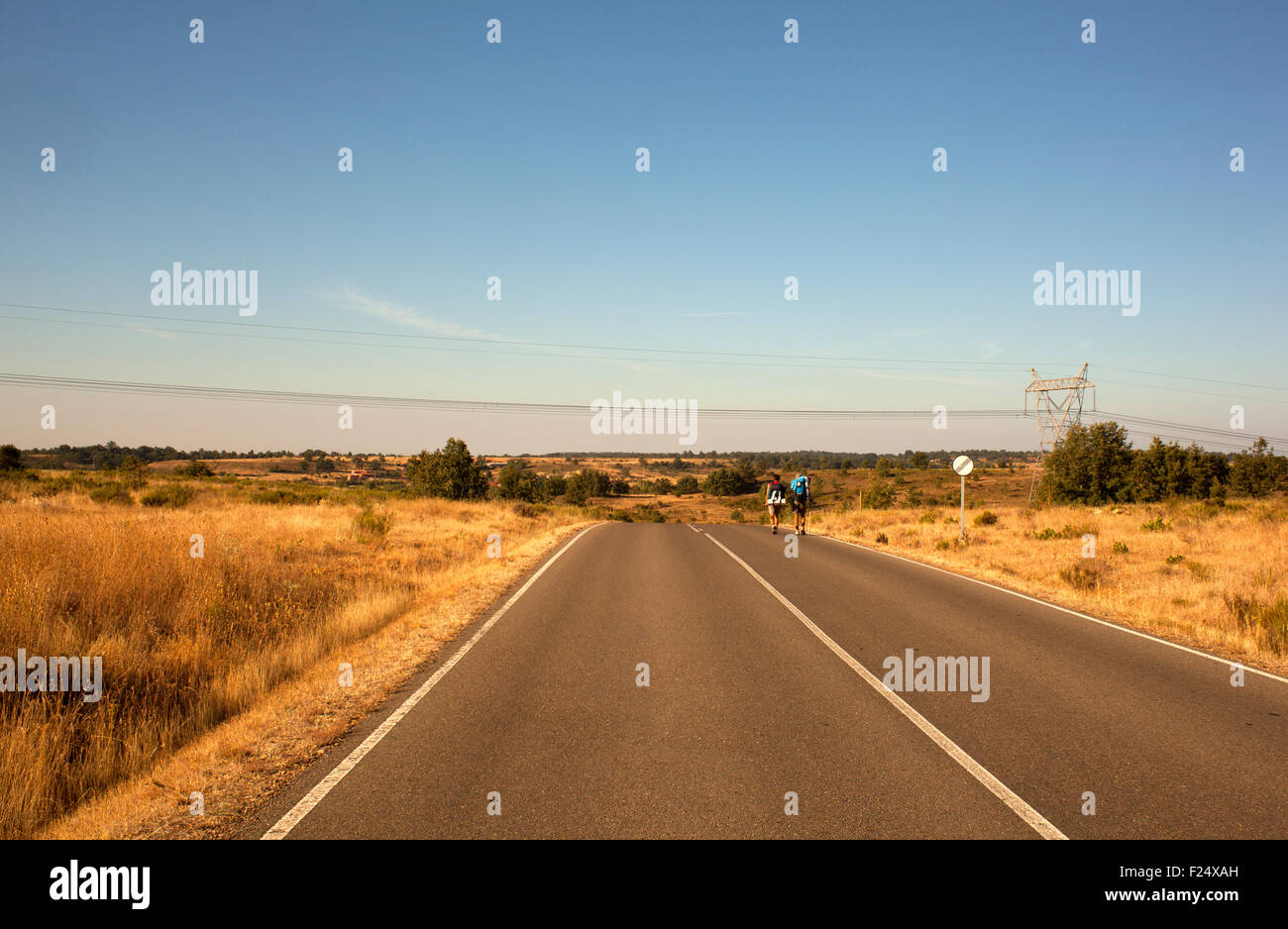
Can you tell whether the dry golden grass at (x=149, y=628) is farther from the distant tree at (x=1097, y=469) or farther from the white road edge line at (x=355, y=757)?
the distant tree at (x=1097, y=469)

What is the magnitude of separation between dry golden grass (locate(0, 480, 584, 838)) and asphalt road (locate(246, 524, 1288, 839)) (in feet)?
6.03

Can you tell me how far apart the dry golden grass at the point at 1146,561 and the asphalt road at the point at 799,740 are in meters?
1.49

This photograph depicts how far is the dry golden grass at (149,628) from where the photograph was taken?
5398 mm

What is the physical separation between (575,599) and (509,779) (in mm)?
6998

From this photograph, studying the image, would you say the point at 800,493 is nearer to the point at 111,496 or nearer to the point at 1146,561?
the point at 1146,561

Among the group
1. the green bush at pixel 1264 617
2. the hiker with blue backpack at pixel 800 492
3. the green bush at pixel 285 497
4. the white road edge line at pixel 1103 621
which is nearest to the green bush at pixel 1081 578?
the white road edge line at pixel 1103 621

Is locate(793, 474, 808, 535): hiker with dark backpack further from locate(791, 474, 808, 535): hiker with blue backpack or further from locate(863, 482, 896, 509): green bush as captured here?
locate(863, 482, 896, 509): green bush

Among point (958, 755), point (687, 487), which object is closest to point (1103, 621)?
point (958, 755)

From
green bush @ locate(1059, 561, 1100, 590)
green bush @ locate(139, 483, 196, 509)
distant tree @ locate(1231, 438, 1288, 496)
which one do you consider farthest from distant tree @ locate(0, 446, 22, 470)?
distant tree @ locate(1231, 438, 1288, 496)

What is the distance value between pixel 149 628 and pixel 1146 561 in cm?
2109

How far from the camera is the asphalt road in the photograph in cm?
414
